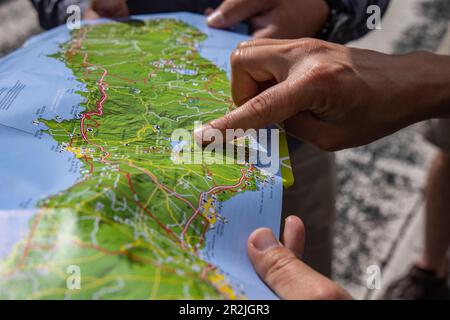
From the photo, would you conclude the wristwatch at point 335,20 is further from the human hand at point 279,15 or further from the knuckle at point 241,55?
the knuckle at point 241,55

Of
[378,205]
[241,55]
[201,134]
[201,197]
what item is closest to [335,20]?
[241,55]

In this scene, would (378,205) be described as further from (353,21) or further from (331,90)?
(331,90)

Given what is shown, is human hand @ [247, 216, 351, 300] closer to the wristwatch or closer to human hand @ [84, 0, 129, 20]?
the wristwatch

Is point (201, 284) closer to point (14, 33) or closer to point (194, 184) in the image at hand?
point (194, 184)

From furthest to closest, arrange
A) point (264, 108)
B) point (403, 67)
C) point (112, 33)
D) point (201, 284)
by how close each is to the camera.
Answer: point (112, 33) → point (403, 67) → point (264, 108) → point (201, 284)

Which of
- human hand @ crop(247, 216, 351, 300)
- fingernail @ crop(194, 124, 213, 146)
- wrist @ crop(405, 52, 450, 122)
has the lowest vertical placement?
human hand @ crop(247, 216, 351, 300)

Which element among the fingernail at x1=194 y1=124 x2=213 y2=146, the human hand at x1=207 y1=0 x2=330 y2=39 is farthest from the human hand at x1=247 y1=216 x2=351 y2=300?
the human hand at x1=207 y1=0 x2=330 y2=39
